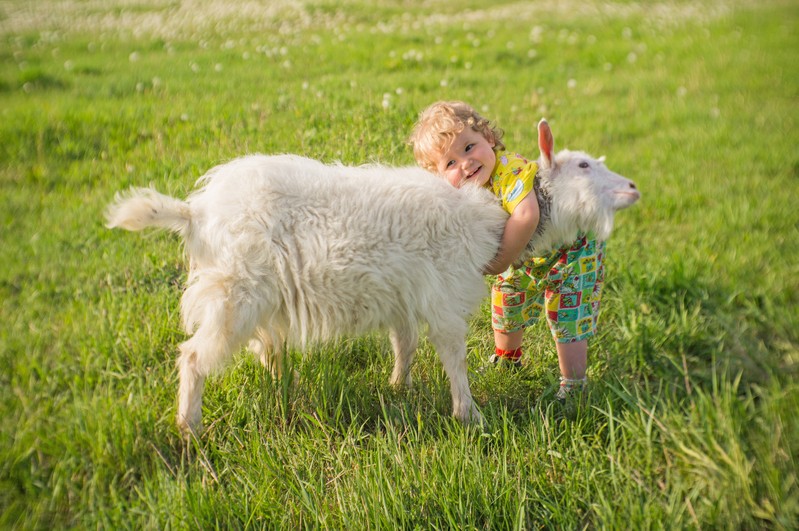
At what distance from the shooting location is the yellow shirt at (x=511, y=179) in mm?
3312

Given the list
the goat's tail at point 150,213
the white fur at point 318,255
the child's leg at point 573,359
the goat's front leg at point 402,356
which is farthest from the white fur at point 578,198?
the goat's tail at point 150,213

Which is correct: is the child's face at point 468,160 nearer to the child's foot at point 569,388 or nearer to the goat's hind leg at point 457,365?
the goat's hind leg at point 457,365

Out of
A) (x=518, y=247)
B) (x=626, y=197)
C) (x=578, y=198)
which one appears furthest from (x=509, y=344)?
(x=626, y=197)

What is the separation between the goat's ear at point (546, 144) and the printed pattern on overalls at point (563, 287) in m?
0.46

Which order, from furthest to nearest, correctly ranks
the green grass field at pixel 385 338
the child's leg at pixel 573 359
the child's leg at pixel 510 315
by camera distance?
the child's leg at pixel 510 315, the child's leg at pixel 573 359, the green grass field at pixel 385 338

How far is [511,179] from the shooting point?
3.40 m

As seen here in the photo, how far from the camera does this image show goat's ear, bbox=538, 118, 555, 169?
3.22m

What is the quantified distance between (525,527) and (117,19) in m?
14.4

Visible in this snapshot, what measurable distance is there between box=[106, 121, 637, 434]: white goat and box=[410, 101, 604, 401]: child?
12 cm

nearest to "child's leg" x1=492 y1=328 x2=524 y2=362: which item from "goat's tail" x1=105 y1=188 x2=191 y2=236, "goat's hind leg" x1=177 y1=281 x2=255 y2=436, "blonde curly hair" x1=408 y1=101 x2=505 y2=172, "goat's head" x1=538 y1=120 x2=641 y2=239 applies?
"goat's head" x1=538 y1=120 x2=641 y2=239

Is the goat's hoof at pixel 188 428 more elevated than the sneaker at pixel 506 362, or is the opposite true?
the goat's hoof at pixel 188 428

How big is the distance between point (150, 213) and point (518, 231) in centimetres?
182

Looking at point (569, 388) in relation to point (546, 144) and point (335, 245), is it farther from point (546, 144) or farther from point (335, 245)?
point (335, 245)

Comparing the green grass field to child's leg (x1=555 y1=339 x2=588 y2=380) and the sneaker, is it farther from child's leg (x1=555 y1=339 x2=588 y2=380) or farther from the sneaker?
child's leg (x1=555 y1=339 x2=588 y2=380)
